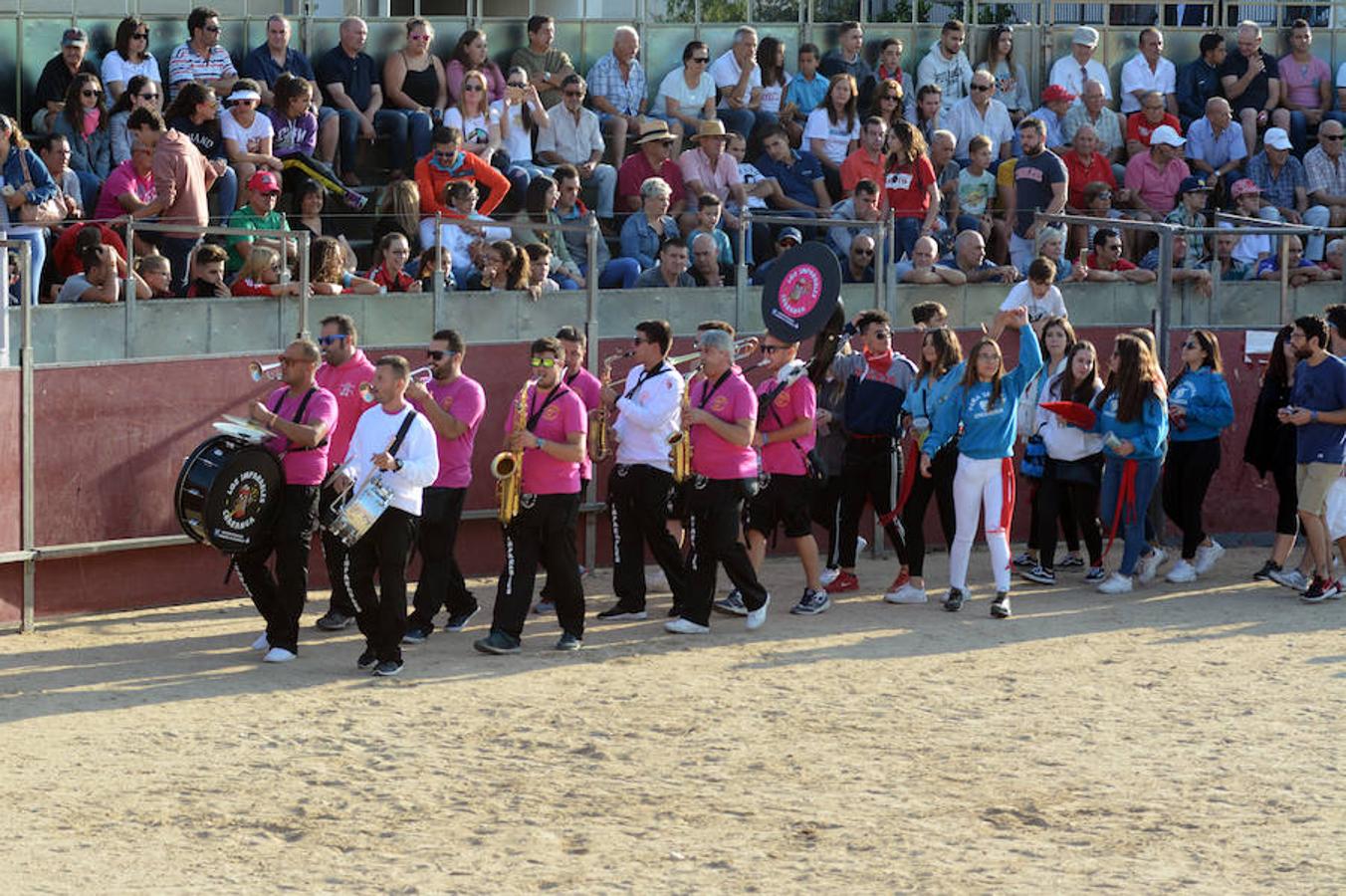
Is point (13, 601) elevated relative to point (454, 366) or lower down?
lower down

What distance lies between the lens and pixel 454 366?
1295 centimetres

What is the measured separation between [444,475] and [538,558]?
0.74 metres

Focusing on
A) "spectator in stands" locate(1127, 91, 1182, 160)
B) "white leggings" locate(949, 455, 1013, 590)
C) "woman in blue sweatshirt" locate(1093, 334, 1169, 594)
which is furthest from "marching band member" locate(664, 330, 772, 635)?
"spectator in stands" locate(1127, 91, 1182, 160)

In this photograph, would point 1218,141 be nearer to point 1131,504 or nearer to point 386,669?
point 1131,504

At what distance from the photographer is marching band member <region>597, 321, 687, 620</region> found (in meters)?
13.0

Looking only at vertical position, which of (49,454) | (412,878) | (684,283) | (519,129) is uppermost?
(519,129)

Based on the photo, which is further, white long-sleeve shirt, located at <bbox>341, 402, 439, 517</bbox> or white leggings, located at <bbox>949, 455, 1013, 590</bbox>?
white leggings, located at <bbox>949, 455, 1013, 590</bbox>

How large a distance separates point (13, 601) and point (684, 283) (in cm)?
543

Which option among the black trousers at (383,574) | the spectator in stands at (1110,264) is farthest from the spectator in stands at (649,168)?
the black trousers at (383,574)

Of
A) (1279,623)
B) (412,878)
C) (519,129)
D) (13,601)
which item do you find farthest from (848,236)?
(412,878)

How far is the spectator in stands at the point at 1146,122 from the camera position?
19.9 meters

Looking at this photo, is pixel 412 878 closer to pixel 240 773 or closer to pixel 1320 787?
pixel 240 773

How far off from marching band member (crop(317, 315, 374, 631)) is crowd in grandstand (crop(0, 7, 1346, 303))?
5.41 feet

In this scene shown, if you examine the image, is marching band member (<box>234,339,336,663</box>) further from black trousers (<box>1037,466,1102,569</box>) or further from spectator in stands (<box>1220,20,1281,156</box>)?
spectator in stands (<box>1220,20,1281,156</box>)
